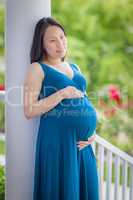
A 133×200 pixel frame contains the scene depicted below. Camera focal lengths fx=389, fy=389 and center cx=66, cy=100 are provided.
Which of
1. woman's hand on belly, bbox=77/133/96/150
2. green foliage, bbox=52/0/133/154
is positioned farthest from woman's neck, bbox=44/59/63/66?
green foliage, bbox=52/0/133/154

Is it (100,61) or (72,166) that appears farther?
(100,61)

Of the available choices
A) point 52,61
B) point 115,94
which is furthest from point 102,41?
point 52,61

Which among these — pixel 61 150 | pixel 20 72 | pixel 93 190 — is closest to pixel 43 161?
pixel 61 150

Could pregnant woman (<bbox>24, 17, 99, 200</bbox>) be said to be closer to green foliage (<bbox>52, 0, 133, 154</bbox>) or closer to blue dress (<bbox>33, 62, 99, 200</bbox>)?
blue dress (<bbox>33, 62, 99, 200</bbox>)

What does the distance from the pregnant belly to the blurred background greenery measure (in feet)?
1.85

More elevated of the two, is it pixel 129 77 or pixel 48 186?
pixel 129 77

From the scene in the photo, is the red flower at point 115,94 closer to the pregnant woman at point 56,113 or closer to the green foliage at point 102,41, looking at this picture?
the green foliage at point 102,41

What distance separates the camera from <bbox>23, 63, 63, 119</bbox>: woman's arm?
1.66 m

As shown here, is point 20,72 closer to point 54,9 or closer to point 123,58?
point 54,9

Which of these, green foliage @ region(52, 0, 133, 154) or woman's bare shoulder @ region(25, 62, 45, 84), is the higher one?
green foliage @ region(52, 0, 133, 154)

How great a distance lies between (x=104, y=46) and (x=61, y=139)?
0.85 m

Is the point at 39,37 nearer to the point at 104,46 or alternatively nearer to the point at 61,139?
the point at 61,139

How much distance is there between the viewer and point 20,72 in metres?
1.76

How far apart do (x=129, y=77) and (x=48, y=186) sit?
93 cm
